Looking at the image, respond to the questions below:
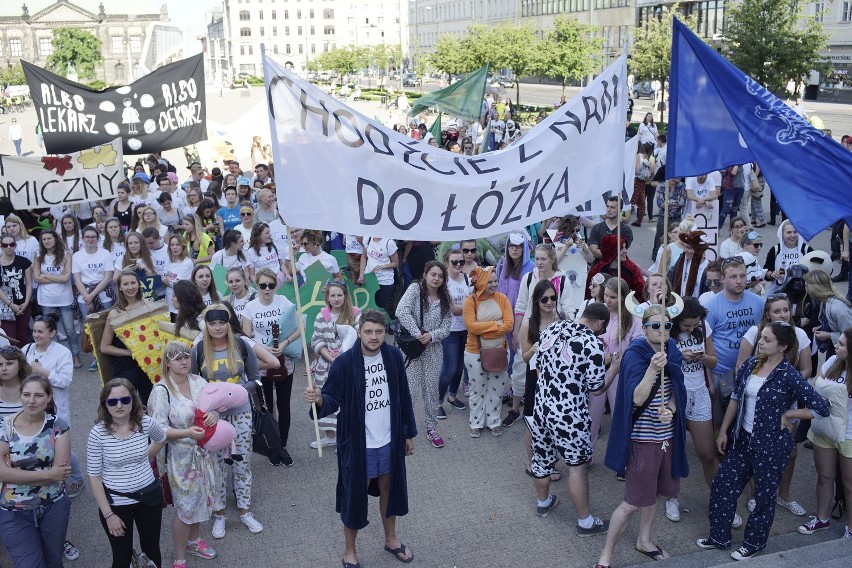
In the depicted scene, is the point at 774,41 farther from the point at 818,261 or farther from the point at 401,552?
the point at 401,552

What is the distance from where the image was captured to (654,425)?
5.62 m

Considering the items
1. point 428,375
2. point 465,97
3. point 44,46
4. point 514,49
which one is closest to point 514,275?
point 428,375

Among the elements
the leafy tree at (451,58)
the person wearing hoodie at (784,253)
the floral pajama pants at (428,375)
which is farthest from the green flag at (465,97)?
the leafy tree at (451,58)

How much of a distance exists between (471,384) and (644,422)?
2555 millimetres

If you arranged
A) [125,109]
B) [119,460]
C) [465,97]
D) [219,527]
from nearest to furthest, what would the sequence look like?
[119,460] < [219,527] < [125,109] < [465,97]

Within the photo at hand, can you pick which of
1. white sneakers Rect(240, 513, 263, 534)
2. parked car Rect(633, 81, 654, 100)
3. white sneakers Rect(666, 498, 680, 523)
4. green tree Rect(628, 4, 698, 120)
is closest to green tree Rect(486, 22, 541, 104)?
green tree Rect(628, 4, 698, 120)

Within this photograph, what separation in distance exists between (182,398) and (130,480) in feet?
2.39

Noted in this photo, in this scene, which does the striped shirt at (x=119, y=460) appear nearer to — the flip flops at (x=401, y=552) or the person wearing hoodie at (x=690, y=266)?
the flip flops at (x=401, y=552)

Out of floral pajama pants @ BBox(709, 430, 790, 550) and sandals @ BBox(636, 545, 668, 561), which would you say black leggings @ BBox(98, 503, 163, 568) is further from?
floral pajama pants @ BBox(709, 430, 790, 550)

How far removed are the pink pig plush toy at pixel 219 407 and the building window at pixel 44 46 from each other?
499 feet

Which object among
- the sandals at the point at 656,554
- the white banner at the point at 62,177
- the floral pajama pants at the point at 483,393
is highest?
the white banner at the point at 62,177

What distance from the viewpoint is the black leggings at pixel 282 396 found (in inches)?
291

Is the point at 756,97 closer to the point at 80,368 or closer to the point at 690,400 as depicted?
the point at 690,400

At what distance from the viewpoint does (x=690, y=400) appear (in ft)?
20.9
